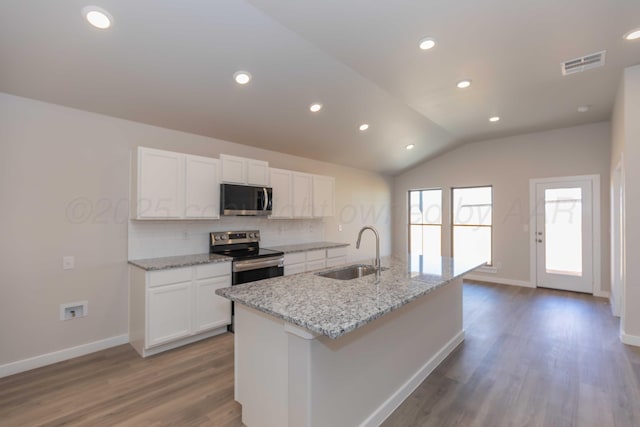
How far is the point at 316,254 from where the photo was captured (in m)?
4.59

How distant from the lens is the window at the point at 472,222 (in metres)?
6.25

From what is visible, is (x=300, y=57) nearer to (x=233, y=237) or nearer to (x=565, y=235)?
(x=233, y=237)

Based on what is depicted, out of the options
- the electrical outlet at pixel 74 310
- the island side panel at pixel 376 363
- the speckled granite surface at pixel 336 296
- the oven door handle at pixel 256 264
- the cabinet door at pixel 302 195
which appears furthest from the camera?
the cabinet door at pixel 302 195

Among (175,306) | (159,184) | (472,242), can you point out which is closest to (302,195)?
(159,184)

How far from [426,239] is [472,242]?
1051 millimetres

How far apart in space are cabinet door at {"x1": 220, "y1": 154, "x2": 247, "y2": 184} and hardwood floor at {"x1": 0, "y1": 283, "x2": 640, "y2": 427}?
74.7 inches

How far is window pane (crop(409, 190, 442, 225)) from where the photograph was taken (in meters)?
6.96

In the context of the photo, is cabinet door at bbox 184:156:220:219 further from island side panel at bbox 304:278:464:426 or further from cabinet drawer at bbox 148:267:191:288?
island side panel at bbox 304:278:464:426

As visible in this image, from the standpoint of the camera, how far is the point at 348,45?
2770 millimetres

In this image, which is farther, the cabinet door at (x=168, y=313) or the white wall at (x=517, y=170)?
the white wall at (x=517, y=170)

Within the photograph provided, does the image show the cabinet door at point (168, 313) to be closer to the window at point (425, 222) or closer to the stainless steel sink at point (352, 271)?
the stainless steel sink at point (352, 271)

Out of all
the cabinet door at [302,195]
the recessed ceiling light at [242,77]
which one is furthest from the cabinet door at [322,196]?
the recessed ceiling light at [242,77]

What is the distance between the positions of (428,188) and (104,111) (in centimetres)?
624

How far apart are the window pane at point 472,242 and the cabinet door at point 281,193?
404cm
